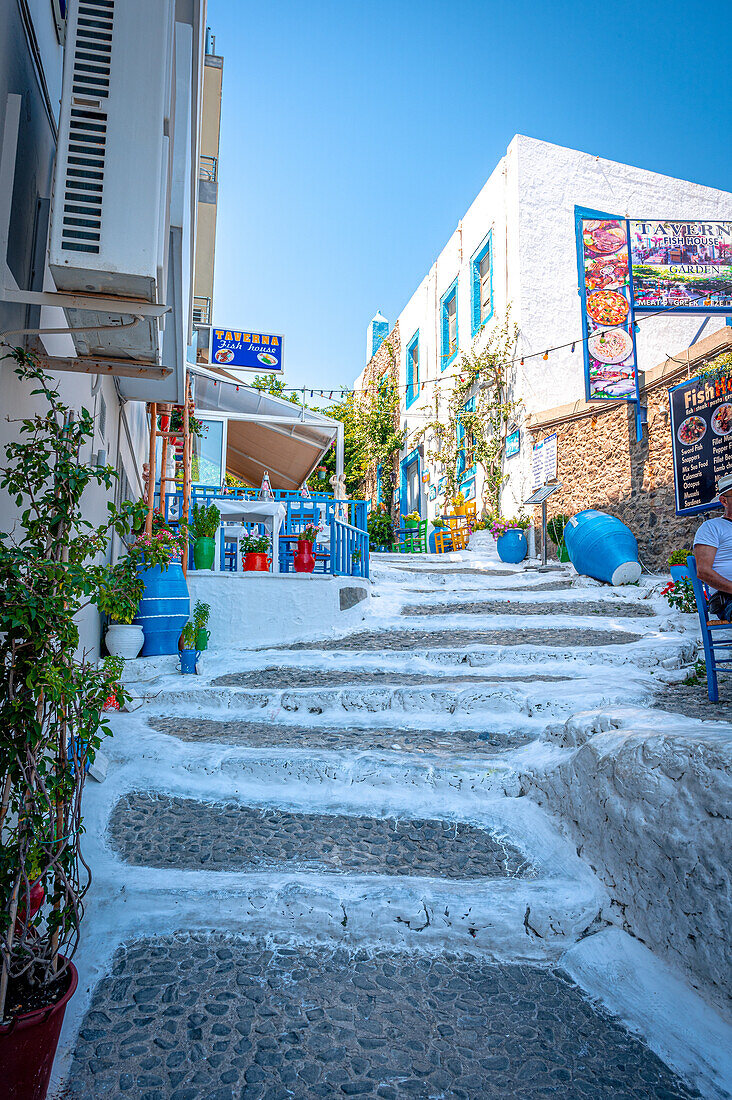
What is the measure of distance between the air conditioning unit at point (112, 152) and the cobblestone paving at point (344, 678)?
345 centimetres

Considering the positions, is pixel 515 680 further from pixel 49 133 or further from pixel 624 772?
pixel 49 133

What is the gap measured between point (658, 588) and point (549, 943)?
→ 270 inches

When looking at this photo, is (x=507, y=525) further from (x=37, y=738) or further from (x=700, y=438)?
(x=37, y=738)

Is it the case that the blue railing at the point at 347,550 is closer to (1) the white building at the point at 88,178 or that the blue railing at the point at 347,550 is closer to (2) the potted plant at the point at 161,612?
(2) the potted plant at the point at 161,612

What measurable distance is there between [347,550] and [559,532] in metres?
4.56

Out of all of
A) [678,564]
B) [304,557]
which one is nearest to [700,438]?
[678,564]

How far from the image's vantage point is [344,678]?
5.12 m

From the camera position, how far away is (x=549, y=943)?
2.20 meters

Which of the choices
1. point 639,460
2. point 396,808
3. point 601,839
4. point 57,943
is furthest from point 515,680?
point 639,460

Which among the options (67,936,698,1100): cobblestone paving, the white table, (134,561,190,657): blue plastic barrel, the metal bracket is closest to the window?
the white table

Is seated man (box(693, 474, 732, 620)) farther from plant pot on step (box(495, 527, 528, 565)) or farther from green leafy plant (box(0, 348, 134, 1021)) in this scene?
plant pot on step (box(495, 527, 528, 565))

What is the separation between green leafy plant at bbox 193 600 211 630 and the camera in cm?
625

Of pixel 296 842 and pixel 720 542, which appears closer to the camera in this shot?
pixel 296 842

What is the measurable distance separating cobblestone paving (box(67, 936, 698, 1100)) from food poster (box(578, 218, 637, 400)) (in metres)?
9.41
